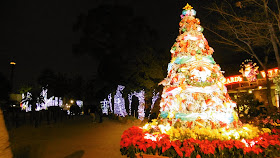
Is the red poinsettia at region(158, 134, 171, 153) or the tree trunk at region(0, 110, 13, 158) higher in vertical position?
the tree trunk at region(0, 110, 13, 158)

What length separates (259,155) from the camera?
4.19 metres

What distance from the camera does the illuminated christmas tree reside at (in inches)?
220

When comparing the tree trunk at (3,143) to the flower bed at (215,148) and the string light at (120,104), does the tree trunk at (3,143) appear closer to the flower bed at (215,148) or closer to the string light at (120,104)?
the flower bed at (215,148)

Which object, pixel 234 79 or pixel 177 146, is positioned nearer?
pixel 177 146

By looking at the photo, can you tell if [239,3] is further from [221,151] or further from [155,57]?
[221,151]

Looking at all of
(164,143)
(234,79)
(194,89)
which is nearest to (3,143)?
(164,143)

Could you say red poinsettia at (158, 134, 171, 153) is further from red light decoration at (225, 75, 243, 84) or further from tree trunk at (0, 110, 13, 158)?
red light decoration at (225, 75, 243, 84)

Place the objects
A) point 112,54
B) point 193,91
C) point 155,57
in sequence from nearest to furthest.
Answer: point 193,91 < point 155,57 < point 112,54

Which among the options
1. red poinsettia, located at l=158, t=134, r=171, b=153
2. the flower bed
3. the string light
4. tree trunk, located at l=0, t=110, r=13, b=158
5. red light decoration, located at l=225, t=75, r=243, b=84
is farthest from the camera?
red light decoration, located at l=225, t=75, r=243, b=84

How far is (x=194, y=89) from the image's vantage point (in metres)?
5.79

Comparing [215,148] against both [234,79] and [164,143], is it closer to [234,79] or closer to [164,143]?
[164,143]

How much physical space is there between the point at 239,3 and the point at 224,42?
4.09 meters

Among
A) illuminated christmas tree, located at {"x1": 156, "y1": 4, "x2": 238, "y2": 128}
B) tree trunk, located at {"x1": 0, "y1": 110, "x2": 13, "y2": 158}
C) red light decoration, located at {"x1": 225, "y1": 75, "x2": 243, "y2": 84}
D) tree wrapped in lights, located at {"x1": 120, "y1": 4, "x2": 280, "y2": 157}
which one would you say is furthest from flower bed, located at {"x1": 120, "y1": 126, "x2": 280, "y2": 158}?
red light decoration, located at {"x1": 225, "y1": 75, "x2": 243, "y2": 84}

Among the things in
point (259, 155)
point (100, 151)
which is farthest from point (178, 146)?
point (100, 151)
